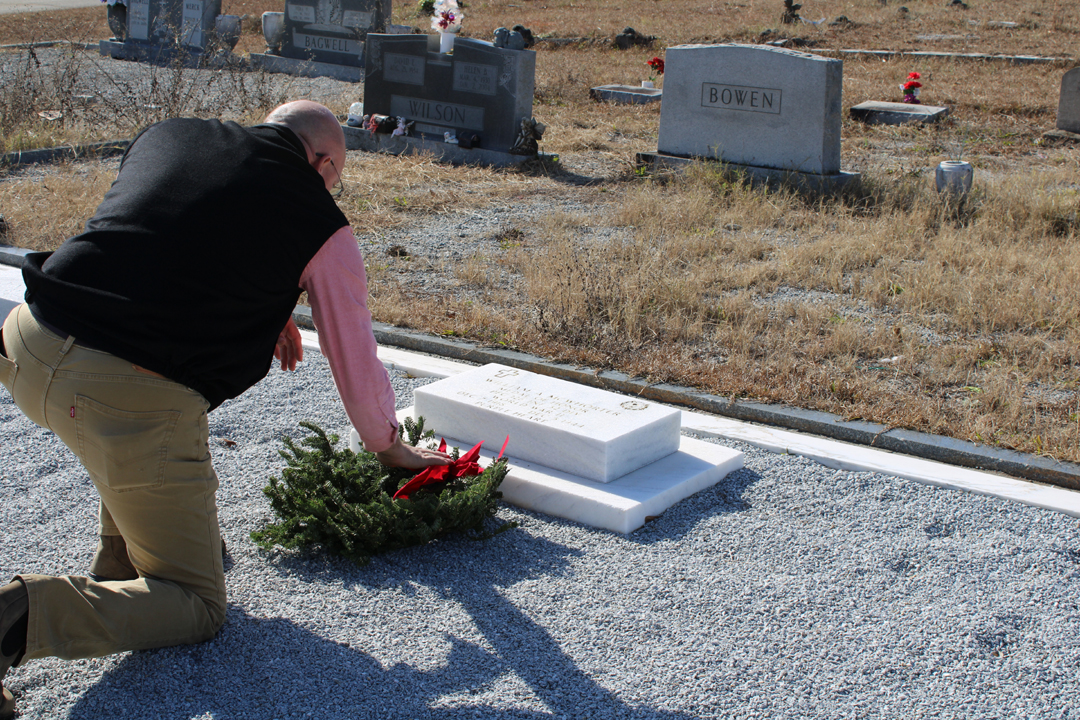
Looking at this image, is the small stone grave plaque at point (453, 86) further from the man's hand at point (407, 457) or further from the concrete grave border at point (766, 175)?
the man's hand at point (407, 457)

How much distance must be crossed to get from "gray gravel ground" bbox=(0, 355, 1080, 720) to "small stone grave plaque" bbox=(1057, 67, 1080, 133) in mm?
10531

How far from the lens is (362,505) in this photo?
3.14m

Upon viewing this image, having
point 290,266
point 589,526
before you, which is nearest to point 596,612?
point 589,526

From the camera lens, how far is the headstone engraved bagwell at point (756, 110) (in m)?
9.12

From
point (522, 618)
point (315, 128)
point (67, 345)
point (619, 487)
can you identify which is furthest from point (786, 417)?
point (67, 345)

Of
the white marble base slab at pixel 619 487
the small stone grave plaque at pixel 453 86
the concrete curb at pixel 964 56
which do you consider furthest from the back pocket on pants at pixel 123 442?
the concrete curb at pixel 964 56

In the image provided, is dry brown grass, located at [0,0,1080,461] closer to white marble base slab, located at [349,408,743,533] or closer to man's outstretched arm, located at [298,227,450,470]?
white marble base slab, located at [349,408,743,533]

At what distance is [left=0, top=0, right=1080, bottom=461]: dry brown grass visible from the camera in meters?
4.69

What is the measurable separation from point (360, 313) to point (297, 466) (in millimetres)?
1055

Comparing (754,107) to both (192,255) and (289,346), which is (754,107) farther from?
(192,255)

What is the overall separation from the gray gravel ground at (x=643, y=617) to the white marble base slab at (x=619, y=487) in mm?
57

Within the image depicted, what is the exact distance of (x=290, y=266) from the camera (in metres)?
2.39

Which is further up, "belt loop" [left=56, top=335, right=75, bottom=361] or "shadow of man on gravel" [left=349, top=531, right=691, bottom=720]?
"belt loop" [left=56, top=335, right=75, bottom=361]

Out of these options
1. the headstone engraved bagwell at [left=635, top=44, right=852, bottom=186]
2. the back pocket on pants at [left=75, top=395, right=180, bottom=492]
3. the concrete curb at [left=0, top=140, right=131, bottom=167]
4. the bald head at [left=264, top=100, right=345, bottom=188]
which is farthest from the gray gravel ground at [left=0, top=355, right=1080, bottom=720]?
the concrete curb at [left=0, top=140, right=131, bottom=167]
